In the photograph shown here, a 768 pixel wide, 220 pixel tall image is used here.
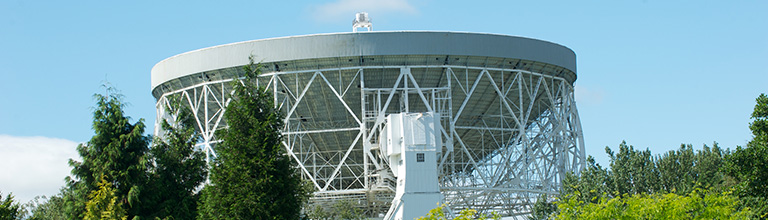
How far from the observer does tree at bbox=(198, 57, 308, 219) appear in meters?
27.0

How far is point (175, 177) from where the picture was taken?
106 ft

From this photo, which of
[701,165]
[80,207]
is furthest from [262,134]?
[701,165]

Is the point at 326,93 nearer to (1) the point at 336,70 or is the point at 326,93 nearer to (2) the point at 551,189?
(1) the point at 336,70

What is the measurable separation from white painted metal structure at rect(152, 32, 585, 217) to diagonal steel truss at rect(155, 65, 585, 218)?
72 mm

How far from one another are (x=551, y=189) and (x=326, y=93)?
12496mm

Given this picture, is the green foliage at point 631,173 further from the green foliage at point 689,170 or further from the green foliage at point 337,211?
the green foliage at point 337,211

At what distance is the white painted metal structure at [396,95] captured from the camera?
1678 inches

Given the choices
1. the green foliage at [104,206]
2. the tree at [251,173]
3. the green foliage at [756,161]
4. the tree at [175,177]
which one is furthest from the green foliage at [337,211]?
the green foliage at [756,161]

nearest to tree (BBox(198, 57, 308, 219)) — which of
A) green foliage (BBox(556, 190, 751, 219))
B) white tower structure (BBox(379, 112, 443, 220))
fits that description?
green foliage (BBox(556, 190, 751, 219))

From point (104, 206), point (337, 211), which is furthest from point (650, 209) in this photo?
point (337, 211)

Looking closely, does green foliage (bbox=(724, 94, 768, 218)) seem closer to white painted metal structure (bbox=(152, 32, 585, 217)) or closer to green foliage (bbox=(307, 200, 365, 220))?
white painted metal structure (bbox=(152, 32, 585, 217))

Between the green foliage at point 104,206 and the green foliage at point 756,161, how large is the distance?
1846 centimetres

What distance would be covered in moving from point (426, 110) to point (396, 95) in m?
1.76

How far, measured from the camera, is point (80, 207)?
30.8 meters
